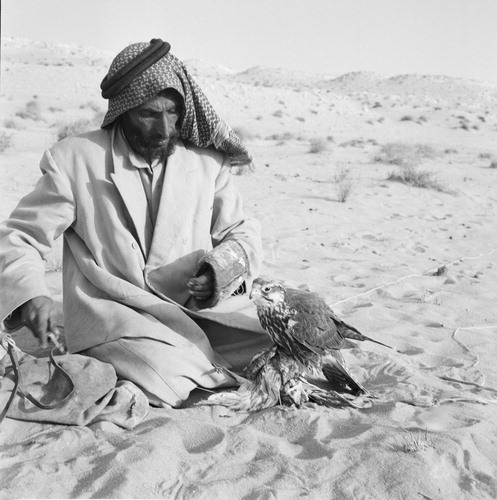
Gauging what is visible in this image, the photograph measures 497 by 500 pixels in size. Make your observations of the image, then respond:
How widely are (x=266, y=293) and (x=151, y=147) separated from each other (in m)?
0.97

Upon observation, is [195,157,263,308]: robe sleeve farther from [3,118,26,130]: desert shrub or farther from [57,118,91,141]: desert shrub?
[3,118,26,130]: desert shrub

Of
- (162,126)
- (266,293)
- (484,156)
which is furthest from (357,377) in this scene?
(484,156)

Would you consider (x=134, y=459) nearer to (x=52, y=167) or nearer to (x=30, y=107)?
(x=52, y=167)

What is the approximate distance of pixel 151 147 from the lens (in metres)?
3.24

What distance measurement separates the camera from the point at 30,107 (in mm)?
18781

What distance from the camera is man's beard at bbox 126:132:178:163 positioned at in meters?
3.22

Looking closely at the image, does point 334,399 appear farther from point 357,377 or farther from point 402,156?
point 402,156

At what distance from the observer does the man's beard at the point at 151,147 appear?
3.22 meters

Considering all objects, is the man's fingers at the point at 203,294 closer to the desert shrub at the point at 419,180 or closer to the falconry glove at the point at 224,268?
the falconry glove at the point at 224,268

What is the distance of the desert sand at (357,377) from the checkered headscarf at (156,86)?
1.36 metres

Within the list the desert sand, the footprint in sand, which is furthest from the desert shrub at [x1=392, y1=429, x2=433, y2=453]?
the footprint in sand

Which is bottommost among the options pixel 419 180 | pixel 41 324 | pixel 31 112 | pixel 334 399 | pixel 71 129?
pixel 31 112

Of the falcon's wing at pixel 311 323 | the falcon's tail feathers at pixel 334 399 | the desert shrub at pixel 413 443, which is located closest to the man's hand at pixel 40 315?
the falcon's wing at pixel 311 323

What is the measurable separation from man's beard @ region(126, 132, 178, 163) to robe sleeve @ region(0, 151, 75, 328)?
39 cm
